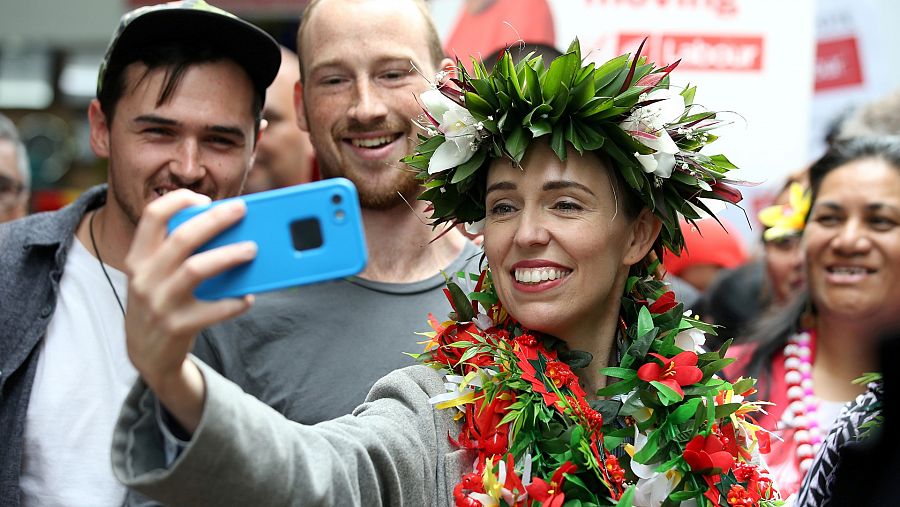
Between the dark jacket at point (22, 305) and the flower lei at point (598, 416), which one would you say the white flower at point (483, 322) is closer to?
the flower lei at point (598, 416)

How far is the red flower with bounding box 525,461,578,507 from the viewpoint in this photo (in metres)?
2.41

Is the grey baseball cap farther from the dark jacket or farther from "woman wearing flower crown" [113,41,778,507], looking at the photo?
"woman wearing flower crown" [113,41,778,507]

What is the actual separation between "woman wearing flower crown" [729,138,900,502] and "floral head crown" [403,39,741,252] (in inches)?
61.1

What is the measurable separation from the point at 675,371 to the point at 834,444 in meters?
0.64

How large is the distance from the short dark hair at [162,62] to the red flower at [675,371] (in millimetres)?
1587

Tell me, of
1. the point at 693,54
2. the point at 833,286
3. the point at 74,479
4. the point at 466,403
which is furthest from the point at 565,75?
the point at 693,54

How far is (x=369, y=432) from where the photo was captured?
7.27 ft

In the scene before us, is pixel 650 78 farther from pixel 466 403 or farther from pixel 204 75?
pixel 204 75

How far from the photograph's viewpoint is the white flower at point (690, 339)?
9.47 feet

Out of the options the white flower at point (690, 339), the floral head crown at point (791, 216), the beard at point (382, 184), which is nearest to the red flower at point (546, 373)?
the white flower at point (690, 339)

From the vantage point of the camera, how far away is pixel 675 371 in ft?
8.99

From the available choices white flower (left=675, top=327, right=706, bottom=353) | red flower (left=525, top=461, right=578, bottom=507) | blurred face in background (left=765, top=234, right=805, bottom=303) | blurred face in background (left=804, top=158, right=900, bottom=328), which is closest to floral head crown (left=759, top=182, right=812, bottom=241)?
blurred face in background (left=804, top=158, right=900, bottom=328)

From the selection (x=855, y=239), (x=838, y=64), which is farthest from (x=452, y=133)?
(x=838, y=64)

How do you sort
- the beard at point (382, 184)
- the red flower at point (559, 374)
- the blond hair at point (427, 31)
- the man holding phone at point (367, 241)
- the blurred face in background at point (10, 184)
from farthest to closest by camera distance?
the blurred face in background at point (10, 184) < the blond hair at point (427, 31) < the beard at point (382, 184) < the man holding phone at point (367, 241) < the red flower at point (559, 374)
